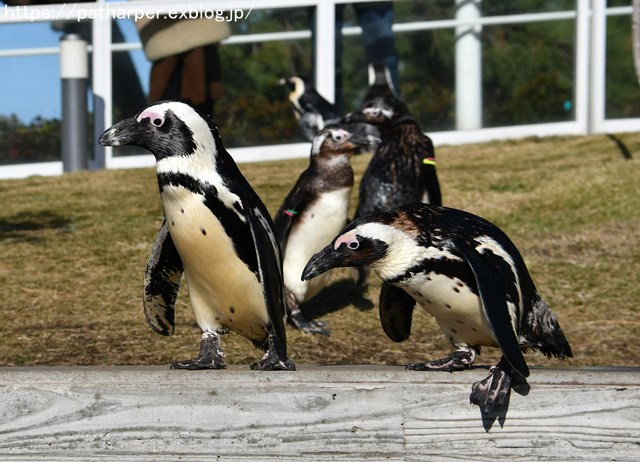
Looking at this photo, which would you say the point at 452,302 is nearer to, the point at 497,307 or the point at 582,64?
the point at 497,307

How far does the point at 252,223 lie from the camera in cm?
388

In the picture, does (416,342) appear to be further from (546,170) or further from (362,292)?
(546,170)

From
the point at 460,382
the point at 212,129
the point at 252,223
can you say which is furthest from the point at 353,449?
the point at 212,129

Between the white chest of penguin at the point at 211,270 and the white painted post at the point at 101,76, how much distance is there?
9928mm

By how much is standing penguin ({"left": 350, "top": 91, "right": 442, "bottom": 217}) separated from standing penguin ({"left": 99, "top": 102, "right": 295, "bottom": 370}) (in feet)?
8.88

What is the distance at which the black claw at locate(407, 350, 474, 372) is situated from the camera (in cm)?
372

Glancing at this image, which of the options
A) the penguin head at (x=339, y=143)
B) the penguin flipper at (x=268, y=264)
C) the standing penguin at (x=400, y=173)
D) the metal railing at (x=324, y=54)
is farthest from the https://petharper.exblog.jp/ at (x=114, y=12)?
the penguin flipper at (x=268, y=264)

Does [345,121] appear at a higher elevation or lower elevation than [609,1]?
lower

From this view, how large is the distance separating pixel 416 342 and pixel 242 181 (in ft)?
8.36

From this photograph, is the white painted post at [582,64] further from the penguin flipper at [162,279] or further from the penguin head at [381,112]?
the penguin flipper at [162,279]

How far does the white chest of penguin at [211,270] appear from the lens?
12.5 feet

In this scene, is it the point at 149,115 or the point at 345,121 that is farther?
the point at 345,121

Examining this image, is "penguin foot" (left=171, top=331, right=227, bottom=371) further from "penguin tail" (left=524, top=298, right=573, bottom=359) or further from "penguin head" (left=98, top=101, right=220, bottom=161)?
"penguin tail" (left=524, top=298, right=573, bottom=359)

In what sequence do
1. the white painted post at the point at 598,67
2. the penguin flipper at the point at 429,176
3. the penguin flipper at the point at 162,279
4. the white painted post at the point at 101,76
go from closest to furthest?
1. the penguin flipper at the point at 162,279
2. the penguin flipper at the point at 429,176
3. the white painted post at the point at 598,67
4. the white painted post at the point at 101,76
